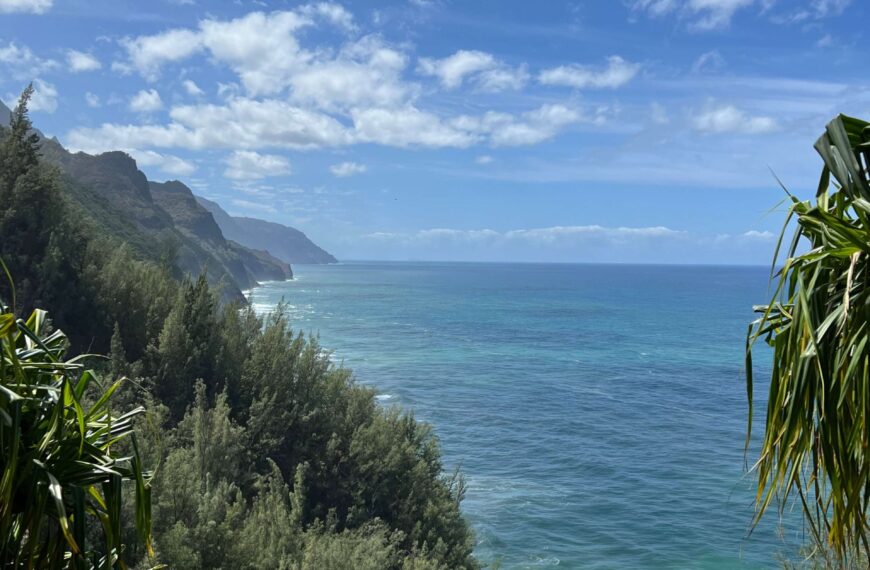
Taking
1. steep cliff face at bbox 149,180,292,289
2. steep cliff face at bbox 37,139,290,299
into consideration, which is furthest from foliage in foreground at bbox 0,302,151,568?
steep cliff face at bbox 149,180,292,289

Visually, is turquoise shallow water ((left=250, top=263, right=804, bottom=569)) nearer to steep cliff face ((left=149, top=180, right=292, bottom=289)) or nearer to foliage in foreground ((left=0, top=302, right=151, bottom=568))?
foliage in foreground ((left=0, top=302, right=151, bottom=568))

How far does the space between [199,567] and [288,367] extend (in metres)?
9.12

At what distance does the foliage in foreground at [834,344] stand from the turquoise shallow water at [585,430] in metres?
7.95

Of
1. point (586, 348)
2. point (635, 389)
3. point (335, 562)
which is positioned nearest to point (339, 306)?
point (586, 348)

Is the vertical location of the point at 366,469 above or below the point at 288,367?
below

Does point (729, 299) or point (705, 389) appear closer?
point (705, 389)

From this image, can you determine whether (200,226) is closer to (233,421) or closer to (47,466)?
(233,421)

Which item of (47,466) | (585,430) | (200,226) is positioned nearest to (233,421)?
(47,466)

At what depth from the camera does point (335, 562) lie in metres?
10.6

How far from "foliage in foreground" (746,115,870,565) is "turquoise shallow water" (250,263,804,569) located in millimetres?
7949

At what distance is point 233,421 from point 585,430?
23969 mm

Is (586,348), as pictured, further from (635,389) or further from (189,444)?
(189,444)

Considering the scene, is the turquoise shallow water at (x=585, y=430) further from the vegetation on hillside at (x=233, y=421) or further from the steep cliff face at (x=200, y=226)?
the steep cliff face at (x=200, y=226)

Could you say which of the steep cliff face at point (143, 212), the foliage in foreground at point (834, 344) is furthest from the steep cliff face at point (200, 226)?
the foliage in foreground at point (834, 344)
